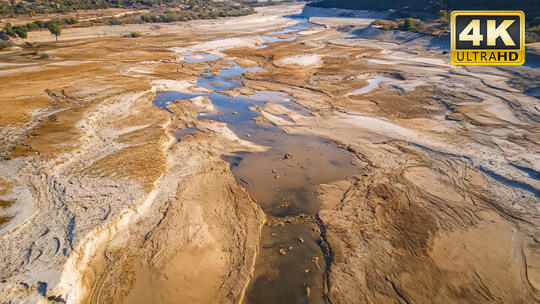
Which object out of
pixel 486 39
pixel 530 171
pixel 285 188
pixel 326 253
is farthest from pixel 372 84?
pixel 326 253

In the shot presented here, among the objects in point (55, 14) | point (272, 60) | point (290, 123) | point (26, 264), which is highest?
point (55, 14)

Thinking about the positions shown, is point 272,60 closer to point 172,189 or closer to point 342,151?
point 342,151

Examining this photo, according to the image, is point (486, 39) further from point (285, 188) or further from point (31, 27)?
point (31, 27)

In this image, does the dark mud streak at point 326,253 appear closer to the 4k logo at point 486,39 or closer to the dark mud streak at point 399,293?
the dark mud streak at point 399,293

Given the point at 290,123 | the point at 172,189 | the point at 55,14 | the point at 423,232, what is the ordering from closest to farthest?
1. the point at 423,232
2. the point at 172,189
3. the point at 290,123
4. the point at 55,14

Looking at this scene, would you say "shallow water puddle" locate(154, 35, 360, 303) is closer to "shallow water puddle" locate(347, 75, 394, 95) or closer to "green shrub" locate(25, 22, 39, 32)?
"shallow water puddle" locate(347, 75, 394, 95)

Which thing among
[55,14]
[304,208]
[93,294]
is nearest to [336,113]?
[304,208]

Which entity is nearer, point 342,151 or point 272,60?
point 342,151
